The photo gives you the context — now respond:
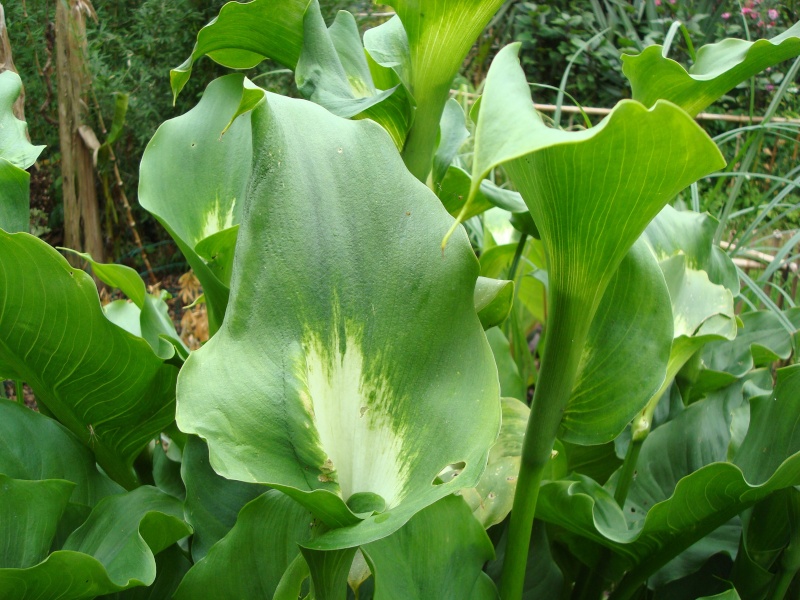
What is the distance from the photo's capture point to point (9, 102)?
65cm

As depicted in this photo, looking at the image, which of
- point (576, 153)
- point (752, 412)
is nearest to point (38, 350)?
point (576, 153)

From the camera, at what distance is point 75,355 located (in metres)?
0.52

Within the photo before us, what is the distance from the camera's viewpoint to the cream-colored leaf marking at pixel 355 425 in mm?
389

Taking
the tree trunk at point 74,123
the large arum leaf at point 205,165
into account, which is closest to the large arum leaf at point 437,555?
the large arum leaf at point 205,165

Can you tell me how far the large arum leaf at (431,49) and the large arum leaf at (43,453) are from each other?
325 mm

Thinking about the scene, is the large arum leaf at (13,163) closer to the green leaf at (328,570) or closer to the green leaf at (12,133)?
the green leaf at (12,133)

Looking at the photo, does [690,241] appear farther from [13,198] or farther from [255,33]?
[13,198]

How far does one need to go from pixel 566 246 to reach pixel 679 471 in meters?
0.37

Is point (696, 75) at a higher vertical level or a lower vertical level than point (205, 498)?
higher

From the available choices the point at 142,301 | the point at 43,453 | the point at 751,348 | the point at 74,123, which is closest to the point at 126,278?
→ the point at 142,301

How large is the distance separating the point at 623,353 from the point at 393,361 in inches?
Result: 7.1

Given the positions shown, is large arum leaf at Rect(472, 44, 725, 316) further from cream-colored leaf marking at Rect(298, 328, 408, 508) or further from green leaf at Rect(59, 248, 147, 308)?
green leaf at Rect(59, 248, 147, 308)

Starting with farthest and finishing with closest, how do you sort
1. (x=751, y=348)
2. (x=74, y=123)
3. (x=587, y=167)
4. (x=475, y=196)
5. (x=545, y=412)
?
(x=74, y=123)
(x=751, y=348)
(x=475, y=196)
(x=545, y=412)
(x=587, y=167)

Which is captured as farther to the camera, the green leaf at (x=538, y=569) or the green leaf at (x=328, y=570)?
the green leaf at (x=538, y=569)
